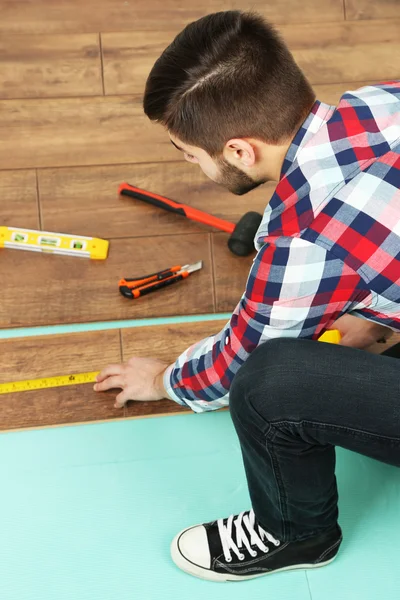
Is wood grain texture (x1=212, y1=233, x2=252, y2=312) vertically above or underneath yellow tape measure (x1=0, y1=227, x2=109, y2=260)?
underneath

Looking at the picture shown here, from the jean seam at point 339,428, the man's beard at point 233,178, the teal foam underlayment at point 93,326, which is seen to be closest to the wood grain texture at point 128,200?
the teal foam underlayment at point 93,326

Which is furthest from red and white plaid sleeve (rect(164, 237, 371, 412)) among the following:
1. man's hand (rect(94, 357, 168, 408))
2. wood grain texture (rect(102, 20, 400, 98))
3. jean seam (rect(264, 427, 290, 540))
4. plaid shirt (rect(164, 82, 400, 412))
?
wood grain texture (rect(102, 20, 400, 98))

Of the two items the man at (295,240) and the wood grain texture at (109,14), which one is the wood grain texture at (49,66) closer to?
the wood grain texture at (109,14)

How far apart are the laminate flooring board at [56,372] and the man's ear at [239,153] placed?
732 mm

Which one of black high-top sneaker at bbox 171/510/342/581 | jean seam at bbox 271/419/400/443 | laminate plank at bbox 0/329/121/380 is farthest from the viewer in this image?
laminate plank at bbox 0/329/121/380

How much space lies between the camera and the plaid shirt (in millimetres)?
981

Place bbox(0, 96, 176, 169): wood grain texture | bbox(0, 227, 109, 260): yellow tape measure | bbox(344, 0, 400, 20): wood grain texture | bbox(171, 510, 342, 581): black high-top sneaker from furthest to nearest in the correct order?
1. bbox(344, 0, 400, 20): wood grain texture
2. bbox(0, 96, 176, 169): wood grain texture
3. bbox(0, 227, 109, 260): yellow tape measure
4. bbox(171, 510, 342, 581): black high-top sneaker

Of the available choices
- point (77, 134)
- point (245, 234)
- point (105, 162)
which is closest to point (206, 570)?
point (245, 234)

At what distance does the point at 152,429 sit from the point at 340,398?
625mm

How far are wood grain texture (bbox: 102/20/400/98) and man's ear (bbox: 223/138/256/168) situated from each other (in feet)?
3.21

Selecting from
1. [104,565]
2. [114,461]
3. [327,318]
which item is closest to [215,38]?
[327,318]

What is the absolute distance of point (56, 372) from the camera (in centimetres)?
165

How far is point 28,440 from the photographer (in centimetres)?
153

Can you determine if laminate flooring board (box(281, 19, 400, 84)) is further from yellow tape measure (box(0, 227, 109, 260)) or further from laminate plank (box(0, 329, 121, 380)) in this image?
laminate plank (box(0, 329, 121, 380))
